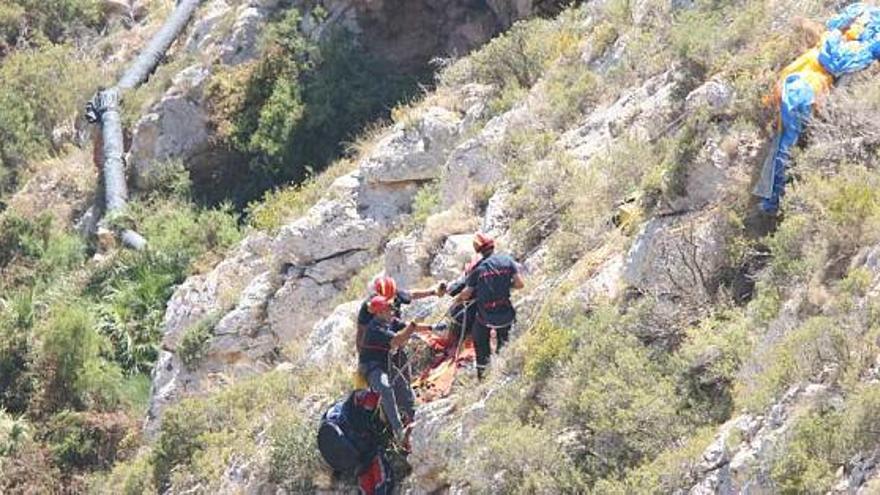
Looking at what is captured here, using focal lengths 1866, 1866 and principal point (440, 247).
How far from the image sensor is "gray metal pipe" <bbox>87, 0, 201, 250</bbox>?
30188 mm

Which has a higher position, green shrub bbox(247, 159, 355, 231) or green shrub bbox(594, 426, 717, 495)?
green shrub bbox(594, 426, 717, 495)

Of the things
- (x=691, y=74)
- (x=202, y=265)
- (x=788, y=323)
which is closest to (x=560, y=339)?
(x=788, y=323)

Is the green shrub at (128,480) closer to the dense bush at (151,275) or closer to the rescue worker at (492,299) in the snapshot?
the dense bush at (151,275)

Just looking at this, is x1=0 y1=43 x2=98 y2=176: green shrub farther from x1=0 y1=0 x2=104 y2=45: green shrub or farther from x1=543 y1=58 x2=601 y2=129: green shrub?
x1=543 y1=58 x2=601 y2=129: green shrub

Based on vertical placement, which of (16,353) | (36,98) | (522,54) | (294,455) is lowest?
(16,353)

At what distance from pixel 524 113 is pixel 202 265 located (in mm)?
6405

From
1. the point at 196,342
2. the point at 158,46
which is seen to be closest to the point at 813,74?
the point at 196,342

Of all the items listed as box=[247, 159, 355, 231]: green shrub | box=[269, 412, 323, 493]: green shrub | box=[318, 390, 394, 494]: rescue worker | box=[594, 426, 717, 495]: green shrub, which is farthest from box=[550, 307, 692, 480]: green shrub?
box=[247, 159, 355, 231]: green shrub

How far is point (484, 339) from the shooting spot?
17.4m

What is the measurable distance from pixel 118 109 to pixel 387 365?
1583 centimetres

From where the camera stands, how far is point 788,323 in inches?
552

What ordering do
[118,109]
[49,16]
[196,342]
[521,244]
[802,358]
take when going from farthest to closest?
[49,16], [118,109], [196,342], [521,244], [802,358]

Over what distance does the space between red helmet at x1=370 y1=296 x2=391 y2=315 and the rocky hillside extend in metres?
1.10

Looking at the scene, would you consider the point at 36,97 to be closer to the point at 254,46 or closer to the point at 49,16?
the point at 49,16
